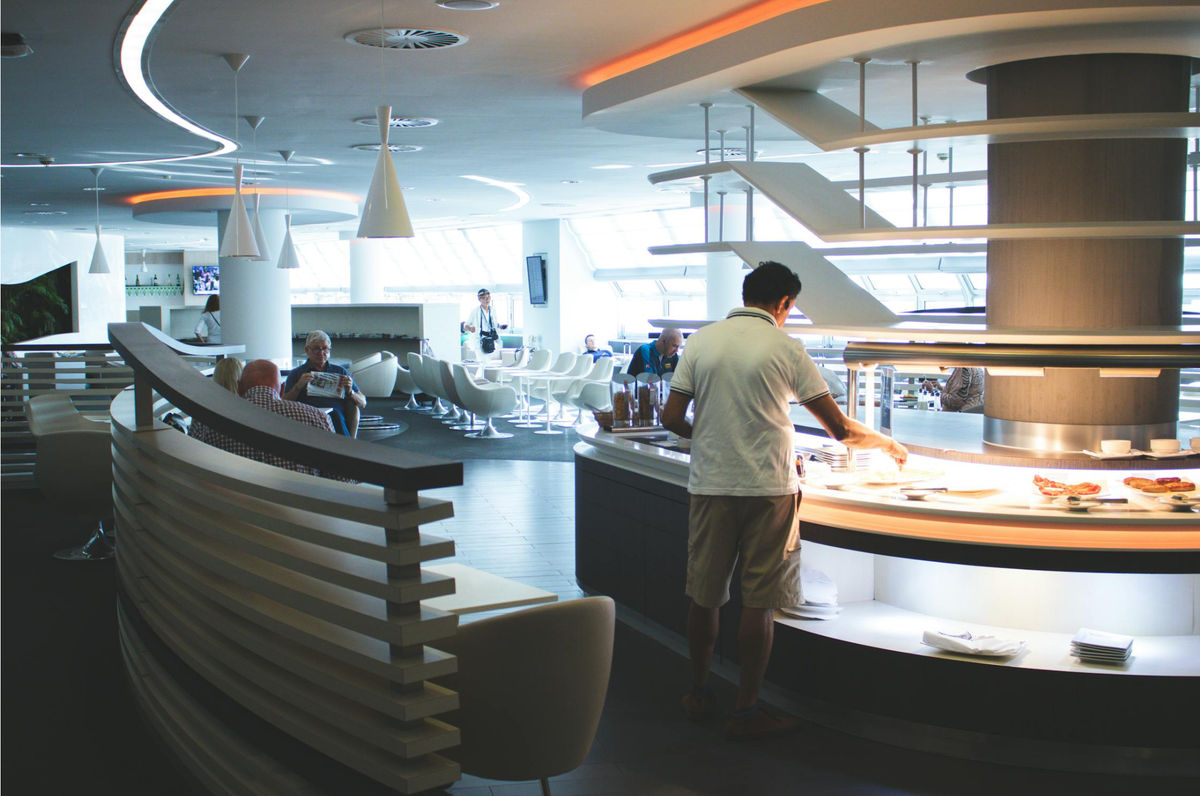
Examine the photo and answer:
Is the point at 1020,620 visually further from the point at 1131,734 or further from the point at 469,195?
the point at 469,195

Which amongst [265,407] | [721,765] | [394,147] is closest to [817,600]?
[721,765]

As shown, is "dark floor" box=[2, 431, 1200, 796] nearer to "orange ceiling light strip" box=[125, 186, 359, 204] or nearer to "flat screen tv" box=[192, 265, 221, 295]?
"orange ceiling light strip" box=[125, 186, 359, 204]

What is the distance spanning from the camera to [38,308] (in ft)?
78.7

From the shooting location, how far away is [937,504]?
4.09 m

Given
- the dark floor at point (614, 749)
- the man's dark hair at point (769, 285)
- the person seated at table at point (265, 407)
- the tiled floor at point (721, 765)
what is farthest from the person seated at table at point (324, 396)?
the man's dark hair at point (769, 285)

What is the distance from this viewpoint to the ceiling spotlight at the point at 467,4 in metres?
5.27

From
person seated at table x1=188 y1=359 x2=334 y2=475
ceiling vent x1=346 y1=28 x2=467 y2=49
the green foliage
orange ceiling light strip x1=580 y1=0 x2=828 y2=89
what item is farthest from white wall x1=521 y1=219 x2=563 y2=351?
person seated at table x1=188 y1=359 x2=334 y2=475

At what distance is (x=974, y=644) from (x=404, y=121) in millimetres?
6557

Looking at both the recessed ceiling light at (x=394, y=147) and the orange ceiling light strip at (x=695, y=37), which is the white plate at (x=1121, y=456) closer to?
the orange ceiling light strip at (x=695, y=37)

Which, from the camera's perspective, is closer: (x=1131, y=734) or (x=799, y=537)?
(x=1131, y=734)

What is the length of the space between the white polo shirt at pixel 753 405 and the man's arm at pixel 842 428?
4cm

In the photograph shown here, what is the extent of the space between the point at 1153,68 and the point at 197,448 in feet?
13.2

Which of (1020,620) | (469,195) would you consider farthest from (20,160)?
(1020,620)

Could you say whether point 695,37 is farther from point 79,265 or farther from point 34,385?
point 79,265
